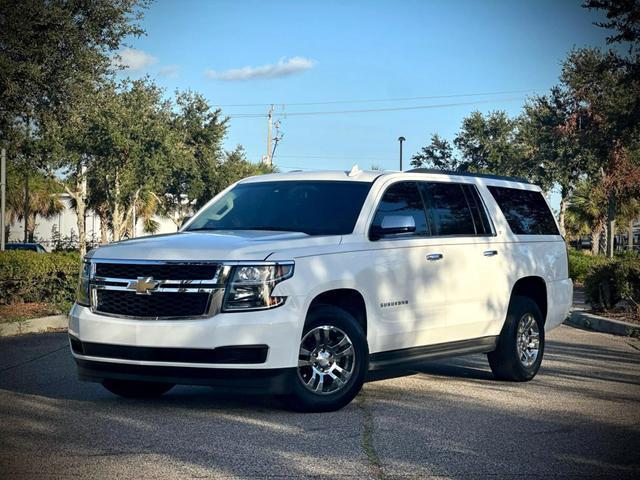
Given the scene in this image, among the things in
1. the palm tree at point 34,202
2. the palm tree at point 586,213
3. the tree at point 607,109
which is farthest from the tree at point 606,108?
the palm tree at point 34,202

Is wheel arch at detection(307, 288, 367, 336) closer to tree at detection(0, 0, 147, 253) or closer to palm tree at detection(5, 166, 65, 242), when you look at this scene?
tree at detection(0, 0, 147, 253)

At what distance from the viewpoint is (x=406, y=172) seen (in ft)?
30.9

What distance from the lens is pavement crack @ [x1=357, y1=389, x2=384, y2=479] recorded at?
240 inches

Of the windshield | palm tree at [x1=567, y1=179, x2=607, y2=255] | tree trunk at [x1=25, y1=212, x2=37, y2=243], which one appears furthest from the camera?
tree trunk at [x1=25, y1=212, x2=37, y2=243]

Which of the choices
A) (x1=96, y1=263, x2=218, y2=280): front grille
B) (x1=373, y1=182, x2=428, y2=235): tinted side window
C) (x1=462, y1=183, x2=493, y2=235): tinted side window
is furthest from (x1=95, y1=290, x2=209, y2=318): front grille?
(x1=462, y1=183, x2=493, y2=235): tinted side window

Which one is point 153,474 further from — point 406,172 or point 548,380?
point 548,380

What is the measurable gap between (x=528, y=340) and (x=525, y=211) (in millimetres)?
1430

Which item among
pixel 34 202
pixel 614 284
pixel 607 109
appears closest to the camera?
pixel 614 284

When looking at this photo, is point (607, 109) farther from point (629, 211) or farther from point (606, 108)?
point (629, 211)

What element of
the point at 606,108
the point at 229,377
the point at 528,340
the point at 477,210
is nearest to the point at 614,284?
the point at 528,340

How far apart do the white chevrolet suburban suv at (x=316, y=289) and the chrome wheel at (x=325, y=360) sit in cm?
1

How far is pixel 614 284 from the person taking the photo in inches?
724

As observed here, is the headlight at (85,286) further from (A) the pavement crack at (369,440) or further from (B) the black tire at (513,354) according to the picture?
(B) the black tire at (513,354)

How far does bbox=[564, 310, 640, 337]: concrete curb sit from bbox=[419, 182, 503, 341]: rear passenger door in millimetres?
6412
